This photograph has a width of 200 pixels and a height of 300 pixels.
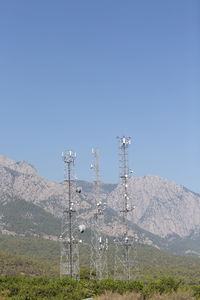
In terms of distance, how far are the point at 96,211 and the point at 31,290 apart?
26.8 metres

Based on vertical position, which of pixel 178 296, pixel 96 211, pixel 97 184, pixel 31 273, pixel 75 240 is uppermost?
pixel 97 184

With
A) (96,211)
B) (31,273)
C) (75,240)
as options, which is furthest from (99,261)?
(31,273)

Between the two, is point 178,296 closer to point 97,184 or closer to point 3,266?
point 97,184

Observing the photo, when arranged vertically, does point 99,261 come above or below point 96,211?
below

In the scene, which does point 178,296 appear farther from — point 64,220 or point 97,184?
point 97,184

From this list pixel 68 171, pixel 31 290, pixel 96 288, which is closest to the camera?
pixel 31 290

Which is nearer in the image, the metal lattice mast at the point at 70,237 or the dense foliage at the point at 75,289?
the dense foliage at the point at 75,289

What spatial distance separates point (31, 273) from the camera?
142m

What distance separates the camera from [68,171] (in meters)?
42.5

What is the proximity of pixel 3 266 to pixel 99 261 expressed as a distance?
10082cm

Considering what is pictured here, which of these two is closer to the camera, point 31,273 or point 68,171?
point 68,171

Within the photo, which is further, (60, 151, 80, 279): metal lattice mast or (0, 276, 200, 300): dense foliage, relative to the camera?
(60, 151, 80, 279): metal lattice mast

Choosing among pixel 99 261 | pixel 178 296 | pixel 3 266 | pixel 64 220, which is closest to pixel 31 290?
pixel 178 296

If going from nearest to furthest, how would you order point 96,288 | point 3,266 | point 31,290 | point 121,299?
1. point 121,299
2. point 31,290
3. point 96,288
4. point 3,266
